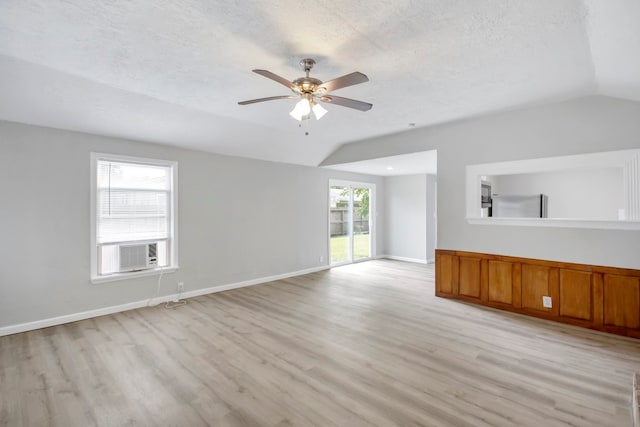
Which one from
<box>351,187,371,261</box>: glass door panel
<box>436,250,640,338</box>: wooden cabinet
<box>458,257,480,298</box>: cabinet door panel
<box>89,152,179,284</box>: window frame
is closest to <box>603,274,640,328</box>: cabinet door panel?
<box>436,250,640,338</box>: wooden cabinet

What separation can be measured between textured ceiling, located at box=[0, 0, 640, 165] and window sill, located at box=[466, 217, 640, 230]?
136 cm

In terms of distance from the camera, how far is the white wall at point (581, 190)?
4.95 m

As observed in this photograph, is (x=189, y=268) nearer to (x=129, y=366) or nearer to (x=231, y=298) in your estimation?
(x=231, y=298)

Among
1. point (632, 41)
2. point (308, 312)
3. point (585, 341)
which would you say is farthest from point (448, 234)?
point (632, 41)

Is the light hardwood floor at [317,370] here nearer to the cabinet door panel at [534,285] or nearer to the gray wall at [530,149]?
the cabinet door panel at [534,285]

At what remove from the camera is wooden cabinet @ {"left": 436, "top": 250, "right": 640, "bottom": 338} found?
3299 mm

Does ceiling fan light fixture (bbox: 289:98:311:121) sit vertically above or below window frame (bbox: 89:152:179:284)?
above

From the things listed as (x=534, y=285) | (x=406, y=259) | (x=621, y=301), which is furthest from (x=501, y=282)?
(x=406, y=259)

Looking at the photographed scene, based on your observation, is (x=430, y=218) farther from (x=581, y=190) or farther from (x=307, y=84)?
(x=307, y=84)

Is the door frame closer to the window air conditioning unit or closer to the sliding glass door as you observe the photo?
the sliding glass door

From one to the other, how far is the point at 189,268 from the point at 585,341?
211 inches

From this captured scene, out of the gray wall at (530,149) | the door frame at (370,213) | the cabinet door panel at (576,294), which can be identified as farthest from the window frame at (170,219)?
the cabinet door panel at (576,294)

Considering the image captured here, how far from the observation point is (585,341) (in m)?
3.17

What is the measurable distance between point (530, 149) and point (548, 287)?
182cm
